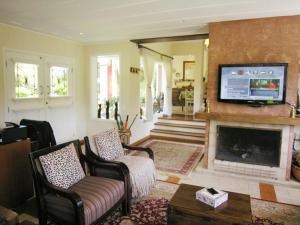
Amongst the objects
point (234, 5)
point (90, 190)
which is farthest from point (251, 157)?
point (90, 190)

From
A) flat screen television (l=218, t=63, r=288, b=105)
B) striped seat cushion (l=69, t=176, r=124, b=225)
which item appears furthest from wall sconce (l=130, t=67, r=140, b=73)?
striped seat cushion (l=69, t=176, r=124, b=225)

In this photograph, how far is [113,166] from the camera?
259 centimetres

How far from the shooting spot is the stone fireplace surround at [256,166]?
351cm

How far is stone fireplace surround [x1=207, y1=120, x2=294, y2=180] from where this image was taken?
11.5 feet

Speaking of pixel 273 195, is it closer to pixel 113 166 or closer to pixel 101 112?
pixel 113 166

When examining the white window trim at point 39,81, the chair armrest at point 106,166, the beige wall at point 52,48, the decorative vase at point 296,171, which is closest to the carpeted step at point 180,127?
the beige wall at point 52,48

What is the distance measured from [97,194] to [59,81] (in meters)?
3.62

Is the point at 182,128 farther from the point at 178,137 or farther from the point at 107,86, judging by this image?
the point at 107,86

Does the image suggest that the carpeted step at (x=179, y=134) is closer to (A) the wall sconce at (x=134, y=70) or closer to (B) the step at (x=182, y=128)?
(B) the step at (x=182, y=128)

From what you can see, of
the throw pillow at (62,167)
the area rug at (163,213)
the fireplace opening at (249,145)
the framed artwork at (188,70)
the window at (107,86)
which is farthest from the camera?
the framed artwork at (188,70)

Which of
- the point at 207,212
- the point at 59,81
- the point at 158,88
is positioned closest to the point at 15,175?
the point at 207,212

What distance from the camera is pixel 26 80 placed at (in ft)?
14.4

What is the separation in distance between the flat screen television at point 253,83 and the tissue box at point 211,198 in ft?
6.43

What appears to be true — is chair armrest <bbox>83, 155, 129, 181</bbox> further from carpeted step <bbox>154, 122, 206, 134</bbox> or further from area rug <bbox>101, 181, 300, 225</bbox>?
carpeted step <bbox>154, 122, 206, 134</bbox>
